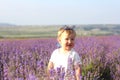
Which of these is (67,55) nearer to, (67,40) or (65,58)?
(65,58)

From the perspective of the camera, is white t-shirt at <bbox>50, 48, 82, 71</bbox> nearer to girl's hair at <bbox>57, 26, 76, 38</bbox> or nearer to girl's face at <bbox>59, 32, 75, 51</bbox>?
girl's face at <bbox>59, 32, 75, 51</bbox>

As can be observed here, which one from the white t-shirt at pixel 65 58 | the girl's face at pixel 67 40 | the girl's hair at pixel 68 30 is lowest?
the white t-shirt at pixel 65 58

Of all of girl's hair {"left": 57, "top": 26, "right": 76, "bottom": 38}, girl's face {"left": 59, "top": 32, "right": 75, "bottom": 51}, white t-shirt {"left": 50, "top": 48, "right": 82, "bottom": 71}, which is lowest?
white t-shirt {"left": 50, "top": 48, "right": 82, "bottom": 71}

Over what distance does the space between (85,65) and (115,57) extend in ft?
3.49

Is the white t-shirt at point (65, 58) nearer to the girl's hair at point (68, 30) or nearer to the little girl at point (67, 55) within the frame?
the little girl at point (67, 55)

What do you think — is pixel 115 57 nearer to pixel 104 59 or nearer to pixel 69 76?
pixel 104 59

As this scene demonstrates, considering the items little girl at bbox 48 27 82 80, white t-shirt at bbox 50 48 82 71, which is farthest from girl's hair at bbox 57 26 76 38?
white t-shirt at bbox 50 48 82 71

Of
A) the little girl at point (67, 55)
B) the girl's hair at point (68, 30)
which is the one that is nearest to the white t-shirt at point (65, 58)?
the little girl at point (67, 55)

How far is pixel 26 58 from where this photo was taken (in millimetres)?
6230

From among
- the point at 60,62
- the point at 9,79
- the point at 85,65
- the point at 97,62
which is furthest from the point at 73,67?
the point at 97,62

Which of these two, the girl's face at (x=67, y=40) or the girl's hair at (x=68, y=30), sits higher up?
the girl's hair at (x=68, y=30)

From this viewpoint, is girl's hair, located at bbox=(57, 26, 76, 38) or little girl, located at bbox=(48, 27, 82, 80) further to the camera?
girl's hair, located at bbox=(57, 26, 76, 38)

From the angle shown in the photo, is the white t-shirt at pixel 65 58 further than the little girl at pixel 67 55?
Yes

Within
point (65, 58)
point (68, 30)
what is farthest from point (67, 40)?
point (65, 58)
